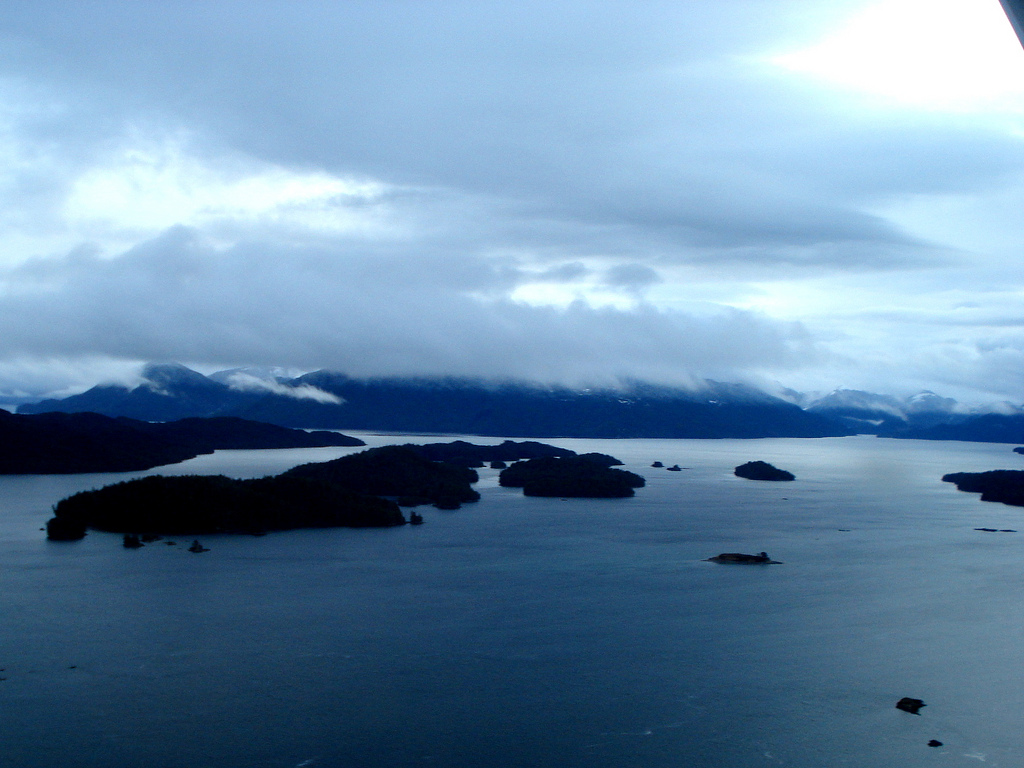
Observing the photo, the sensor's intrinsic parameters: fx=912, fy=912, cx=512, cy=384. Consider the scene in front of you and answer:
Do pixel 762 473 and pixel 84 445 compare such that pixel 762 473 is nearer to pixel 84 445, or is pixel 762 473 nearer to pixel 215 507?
pixel 215 507

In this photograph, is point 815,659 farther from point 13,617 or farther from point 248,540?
point 248,540

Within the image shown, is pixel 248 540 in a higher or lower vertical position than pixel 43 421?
lower

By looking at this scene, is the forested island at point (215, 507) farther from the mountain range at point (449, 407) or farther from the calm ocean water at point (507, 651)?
the mountain range at point (449, 407)

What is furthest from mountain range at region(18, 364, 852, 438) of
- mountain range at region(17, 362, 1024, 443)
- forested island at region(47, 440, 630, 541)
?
forested island at region(47, 440, 630, 541)

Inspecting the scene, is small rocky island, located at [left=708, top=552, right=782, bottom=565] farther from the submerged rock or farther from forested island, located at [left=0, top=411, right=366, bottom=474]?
forested island, located at [left=0, top=411, right=366, bottom=474]

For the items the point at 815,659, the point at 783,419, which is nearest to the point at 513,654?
the point at 815,659
